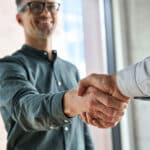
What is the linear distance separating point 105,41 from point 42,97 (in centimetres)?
157

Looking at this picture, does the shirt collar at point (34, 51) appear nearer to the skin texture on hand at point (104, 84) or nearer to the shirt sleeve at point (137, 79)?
the skin texture on hand at point (104, 84)

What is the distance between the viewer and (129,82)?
96cm

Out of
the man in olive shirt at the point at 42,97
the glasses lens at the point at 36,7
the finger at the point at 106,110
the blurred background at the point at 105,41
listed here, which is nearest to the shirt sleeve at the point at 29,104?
the man in olive shirt at the point at 42,97

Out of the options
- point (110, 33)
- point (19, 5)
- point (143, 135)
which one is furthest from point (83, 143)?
point (110, 33)

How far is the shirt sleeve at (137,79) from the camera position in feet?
2.98

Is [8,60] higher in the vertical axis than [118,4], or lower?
lower

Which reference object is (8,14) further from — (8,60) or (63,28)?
(8,60)

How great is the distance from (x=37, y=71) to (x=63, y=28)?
1.20 meters

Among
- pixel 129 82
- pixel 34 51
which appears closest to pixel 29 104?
pixel 129 82

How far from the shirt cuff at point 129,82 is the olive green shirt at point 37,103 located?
210 mm

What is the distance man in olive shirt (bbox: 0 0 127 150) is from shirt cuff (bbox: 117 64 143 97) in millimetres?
106

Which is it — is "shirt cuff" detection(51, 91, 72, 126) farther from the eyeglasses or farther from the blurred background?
the blurred background

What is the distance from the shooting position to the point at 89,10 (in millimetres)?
2650

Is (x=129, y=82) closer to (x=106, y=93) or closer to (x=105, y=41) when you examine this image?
(x=106, y=93)
